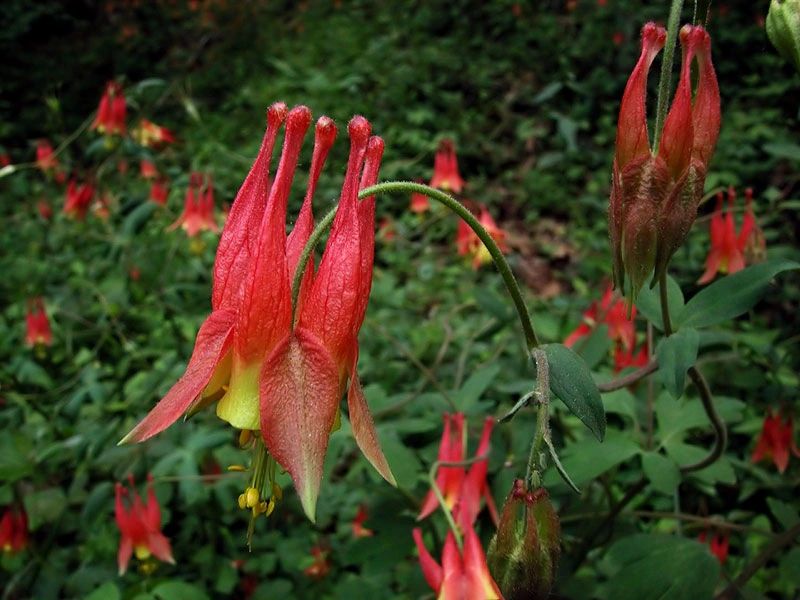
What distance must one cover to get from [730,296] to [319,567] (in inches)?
44.4

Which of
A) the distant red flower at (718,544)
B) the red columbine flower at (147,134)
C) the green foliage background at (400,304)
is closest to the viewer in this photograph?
the green foliage background at (400,304)

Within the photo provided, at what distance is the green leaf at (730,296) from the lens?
89 cm

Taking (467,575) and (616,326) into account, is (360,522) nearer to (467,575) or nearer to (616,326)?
(616,326)

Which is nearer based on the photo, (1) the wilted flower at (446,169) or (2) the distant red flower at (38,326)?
(2) the distant red flower at (38,326)

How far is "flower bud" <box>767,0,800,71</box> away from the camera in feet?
2.67

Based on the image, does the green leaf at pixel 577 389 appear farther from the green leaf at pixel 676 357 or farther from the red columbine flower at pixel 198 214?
the red columbine flower at pixel 198 214

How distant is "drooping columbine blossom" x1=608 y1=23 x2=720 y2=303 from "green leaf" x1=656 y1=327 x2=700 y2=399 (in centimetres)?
11

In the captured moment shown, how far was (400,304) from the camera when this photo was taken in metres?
2.56

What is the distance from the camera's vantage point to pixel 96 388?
2.04 meters

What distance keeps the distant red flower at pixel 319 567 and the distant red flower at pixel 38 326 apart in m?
1.42

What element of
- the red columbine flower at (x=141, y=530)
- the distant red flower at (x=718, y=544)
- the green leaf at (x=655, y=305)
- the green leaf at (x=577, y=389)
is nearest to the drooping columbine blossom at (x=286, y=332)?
the green leaf at (x=577, y=389)

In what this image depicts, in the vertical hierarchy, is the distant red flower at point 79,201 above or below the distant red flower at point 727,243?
below

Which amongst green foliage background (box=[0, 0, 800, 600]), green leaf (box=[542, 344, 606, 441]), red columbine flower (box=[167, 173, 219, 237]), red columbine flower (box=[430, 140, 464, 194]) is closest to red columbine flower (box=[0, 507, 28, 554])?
green foliage background (box=[0, 0, 800, 600])

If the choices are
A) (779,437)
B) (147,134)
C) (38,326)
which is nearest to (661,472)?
(779,437)
